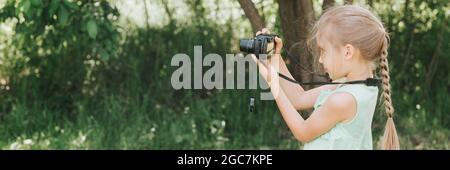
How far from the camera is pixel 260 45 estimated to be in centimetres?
224

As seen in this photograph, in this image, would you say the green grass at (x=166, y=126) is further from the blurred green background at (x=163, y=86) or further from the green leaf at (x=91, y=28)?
the green leaf at (x=91, y=28)

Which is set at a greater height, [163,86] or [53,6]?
[53,6]

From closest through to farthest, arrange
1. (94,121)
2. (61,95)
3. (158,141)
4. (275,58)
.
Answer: (275,58) → (158,141) → (94,121) → (61,95)

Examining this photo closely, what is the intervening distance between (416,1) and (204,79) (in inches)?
68.1

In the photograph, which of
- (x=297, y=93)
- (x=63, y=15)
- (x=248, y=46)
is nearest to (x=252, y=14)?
(x=63, y=15)

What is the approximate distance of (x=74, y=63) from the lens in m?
5.56

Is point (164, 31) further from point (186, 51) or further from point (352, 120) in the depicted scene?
point (352, 120)

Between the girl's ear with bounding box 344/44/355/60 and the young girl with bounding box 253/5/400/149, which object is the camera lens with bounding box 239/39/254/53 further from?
the girl's ear with bounding box 344/44/355/60

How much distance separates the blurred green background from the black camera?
2.44m

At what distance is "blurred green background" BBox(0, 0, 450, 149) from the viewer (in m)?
4.88

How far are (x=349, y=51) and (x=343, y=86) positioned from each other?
11 cm

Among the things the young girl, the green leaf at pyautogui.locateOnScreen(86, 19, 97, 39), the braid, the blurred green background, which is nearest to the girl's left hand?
the young girl

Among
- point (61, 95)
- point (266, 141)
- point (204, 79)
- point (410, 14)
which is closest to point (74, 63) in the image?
point (61, 95)

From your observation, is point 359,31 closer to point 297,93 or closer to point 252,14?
point 297,93
